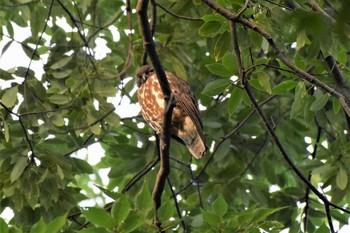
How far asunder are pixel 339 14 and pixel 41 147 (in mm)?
3806

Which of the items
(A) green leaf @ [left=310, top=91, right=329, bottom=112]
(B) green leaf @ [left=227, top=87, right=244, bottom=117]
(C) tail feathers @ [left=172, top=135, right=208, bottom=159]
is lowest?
(A) green leaf @ [left=310, top=91, right=329, bottom=112]

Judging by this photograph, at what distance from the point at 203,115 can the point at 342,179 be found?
1681mm

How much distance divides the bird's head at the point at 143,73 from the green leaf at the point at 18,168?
3.61 feet

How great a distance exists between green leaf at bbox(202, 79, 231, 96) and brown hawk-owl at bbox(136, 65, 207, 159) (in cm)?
116

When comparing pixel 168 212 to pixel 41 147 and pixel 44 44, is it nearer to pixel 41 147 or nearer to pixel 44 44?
pixel 41 147

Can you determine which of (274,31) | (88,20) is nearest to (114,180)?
(88,20)

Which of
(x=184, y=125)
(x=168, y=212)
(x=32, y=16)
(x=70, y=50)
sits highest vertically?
(x=32, y=16)

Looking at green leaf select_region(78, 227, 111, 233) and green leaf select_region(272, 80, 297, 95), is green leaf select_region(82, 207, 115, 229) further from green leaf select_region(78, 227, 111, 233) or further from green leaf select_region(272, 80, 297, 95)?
green leaf select_region(272, 80, 297, 95)

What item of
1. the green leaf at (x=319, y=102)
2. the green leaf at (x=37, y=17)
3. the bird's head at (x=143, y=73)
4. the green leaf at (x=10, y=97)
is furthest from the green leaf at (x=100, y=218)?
the green leaf at (x=37, y=17)

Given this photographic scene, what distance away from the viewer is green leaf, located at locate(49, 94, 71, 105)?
178 inches

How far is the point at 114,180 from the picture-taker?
6023 mm

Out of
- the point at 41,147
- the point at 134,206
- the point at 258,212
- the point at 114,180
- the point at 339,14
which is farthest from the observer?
the point at 114,180

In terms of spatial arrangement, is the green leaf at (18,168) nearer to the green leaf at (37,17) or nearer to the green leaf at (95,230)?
the green leaf at (37,17)

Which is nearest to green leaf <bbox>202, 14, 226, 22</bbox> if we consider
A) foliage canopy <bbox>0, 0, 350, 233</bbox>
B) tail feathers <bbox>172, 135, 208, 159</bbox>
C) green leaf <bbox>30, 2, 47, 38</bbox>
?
foliage canopy <bbox>0, 0, 350, 233</bbox>
